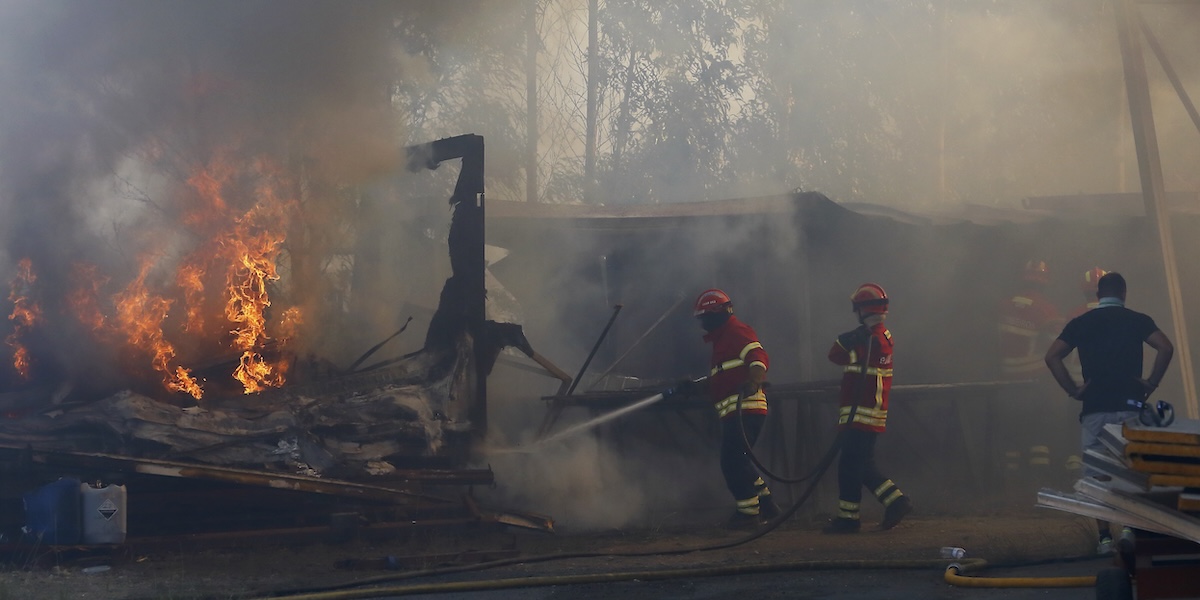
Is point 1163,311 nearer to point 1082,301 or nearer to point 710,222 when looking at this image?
point 1082,301

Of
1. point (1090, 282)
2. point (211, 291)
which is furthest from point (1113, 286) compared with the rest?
point (211, 291)

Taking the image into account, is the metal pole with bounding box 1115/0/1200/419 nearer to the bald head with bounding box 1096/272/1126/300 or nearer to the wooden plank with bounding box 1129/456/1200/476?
the bald head with bounding box 1096/272/1126/300

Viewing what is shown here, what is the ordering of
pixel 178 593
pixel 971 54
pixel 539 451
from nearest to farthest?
pixel 178 593 < pixel 539 451 < pixel 971 54

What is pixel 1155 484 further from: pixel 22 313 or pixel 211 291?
pixel 22 313

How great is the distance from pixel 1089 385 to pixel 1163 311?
5630mm

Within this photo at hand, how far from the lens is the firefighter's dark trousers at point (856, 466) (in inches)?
301

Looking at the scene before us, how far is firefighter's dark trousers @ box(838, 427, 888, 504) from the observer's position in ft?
25.0

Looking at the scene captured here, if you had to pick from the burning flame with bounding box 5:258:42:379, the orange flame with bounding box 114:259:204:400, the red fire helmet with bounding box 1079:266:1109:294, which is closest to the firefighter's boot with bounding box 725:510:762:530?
the red fire helmet with bounding box 1079:266:1109:294

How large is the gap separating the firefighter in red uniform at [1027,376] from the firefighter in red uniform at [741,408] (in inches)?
125

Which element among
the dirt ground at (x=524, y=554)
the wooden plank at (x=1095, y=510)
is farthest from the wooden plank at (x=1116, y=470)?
the dirt ground at (x=524, y=554)

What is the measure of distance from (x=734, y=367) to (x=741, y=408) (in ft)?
1.03

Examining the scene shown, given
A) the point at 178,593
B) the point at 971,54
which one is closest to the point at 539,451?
the point at 178,593

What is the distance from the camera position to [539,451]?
8.14m

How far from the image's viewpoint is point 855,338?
25.2 ft
